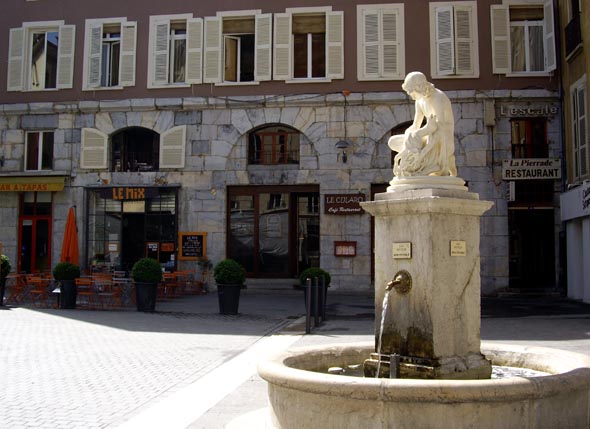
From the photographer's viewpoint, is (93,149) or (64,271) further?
(93,149)

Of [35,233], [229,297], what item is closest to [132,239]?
[35,233]

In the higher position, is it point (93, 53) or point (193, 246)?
point (93, 53)

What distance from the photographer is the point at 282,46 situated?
2130 centimetres

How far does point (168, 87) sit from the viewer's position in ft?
71.6

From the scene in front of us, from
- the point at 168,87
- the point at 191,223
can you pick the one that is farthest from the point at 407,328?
the point at 168,87

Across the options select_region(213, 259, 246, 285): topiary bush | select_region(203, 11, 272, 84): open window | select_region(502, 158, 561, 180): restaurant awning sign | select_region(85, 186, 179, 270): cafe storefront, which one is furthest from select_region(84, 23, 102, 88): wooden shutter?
select_region(502, 158, 561, 180): restaurant awning sign

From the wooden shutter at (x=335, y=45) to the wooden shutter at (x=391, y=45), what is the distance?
4.24ft

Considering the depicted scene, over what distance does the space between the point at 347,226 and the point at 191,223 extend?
497 centimetres

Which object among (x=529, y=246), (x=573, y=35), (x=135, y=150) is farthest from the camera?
(x=135, y=150)

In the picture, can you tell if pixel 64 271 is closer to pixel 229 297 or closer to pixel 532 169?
pixel 229 297

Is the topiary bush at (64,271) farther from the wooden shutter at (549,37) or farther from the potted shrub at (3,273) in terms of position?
the wooden shutter at (549,37)

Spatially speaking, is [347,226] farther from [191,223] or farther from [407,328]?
[407,328]

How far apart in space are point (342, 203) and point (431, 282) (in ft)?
48.4

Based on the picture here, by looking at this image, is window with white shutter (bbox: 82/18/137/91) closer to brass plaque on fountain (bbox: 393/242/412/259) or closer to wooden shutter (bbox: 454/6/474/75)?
wooden shutter (bbox: 454/6/474/75)
